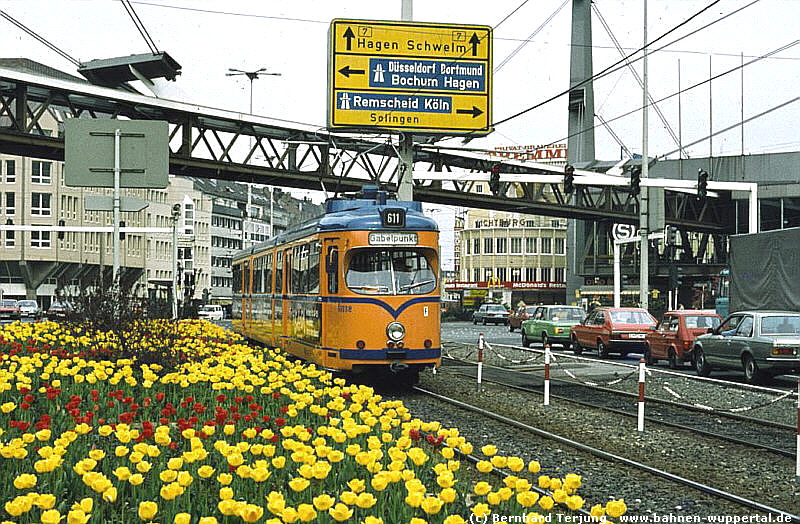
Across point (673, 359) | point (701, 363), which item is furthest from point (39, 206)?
point (701, 363)

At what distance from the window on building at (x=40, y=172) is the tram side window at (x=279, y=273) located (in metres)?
79.0

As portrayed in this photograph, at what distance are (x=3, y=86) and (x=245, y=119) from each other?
29.4 feet

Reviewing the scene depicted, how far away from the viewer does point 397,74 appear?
27297 millimetres

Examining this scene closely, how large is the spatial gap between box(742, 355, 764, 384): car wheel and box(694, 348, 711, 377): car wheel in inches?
76.4

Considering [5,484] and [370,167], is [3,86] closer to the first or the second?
[370,167]

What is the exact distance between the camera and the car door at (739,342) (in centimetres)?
2380

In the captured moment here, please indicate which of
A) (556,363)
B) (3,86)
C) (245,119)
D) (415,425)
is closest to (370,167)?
(245,119)

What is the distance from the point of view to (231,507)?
5.02m

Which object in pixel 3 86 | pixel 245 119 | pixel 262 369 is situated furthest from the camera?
pixel 245 119

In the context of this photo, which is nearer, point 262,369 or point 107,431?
point 107,431

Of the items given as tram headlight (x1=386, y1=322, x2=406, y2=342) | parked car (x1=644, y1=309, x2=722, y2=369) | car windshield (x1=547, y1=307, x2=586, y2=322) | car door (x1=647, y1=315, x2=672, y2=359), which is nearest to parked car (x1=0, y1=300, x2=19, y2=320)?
car windshield (x1=547, y1=307, x2=586, y2=322)

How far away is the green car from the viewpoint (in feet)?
131

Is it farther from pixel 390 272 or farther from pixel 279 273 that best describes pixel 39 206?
pixel 390 272

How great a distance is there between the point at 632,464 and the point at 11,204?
93.9 metres
